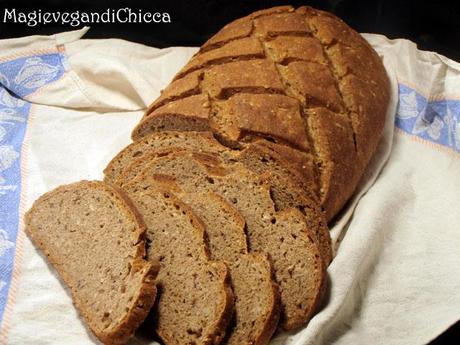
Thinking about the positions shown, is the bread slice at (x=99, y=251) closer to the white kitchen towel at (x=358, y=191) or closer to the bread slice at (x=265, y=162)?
the white kitchen towel at (x=358, y=191)

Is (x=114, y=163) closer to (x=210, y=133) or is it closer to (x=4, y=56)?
(x=210, y=133)

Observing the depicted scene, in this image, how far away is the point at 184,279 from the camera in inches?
86.9

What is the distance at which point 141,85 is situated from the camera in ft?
11.6

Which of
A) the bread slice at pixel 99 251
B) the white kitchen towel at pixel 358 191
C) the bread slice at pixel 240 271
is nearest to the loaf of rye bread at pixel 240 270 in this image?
the bread slice at pixel 240 271

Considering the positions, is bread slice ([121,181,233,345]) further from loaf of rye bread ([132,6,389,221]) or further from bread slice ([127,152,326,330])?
loaf of rye bread ([132,6,389,221])

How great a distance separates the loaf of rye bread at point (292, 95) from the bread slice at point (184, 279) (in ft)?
1.57

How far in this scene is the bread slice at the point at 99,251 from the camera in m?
2.09

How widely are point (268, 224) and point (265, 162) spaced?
28 centimetres

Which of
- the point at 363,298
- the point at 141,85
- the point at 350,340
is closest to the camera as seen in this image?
the point at 350,340

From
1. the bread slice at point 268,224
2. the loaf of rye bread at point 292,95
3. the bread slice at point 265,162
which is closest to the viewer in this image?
the bread slice at point 268,224

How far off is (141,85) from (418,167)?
5.57 ft

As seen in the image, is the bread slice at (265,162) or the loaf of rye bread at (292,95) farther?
the loaf of rye bread at (292,95)

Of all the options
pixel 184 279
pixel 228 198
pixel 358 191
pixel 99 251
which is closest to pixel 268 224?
pixel 228 198

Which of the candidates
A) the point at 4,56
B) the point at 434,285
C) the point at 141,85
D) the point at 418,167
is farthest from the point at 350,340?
the point at 4,56
